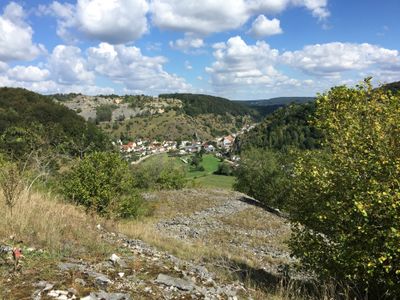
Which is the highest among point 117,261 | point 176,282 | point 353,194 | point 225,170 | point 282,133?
point 353,194

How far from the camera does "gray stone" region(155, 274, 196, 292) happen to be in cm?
552

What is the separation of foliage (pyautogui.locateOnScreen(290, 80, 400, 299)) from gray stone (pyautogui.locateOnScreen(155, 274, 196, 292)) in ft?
11.0

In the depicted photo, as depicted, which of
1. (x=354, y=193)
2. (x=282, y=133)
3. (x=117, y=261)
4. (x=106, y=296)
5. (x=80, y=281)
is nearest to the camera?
(x=106, y=296)

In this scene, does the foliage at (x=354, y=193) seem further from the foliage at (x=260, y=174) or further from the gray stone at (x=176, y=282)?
the foliage at (x=260, y=174)

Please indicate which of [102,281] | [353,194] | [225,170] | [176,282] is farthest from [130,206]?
[225,170]

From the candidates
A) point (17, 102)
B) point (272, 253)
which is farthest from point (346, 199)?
point (17, 102)

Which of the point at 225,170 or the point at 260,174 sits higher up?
the point at 260,174

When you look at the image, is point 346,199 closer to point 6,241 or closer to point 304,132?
point 6,241

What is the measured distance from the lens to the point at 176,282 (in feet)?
18.6

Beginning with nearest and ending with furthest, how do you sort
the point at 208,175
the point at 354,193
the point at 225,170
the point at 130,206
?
1. the point at 354,193
2. the point at 130,206
3. the point at 208,175
4. the point at 225,170

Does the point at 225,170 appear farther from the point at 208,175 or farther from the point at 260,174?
the point at 260,174

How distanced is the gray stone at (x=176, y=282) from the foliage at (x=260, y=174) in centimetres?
5063

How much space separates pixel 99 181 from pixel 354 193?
A: 15.7m

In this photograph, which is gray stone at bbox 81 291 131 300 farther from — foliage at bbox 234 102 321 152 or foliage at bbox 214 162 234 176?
foliage at bbox 234 102 321 152
